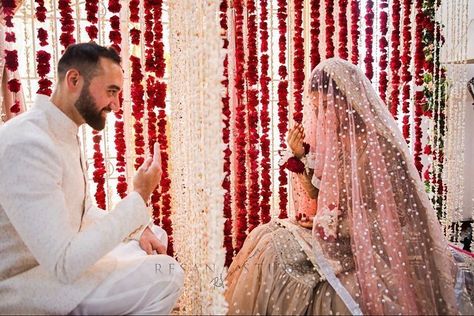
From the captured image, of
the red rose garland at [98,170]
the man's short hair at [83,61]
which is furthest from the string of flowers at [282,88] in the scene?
the man's short hair at [83,61]

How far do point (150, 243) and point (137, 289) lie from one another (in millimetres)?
467

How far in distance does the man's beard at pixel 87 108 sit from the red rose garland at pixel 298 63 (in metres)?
1.86

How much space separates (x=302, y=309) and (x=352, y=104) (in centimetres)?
105

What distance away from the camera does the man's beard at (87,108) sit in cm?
177

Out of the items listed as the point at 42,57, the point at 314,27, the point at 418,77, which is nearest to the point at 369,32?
the point at 314,27

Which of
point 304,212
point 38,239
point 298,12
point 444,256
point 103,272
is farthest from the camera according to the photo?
point 298,12

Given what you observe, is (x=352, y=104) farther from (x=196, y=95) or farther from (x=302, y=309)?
(x=302, y=309)

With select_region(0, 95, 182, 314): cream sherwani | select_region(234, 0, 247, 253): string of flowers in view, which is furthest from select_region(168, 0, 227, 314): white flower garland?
select_region(234, 0, 247, 253): string of flowers

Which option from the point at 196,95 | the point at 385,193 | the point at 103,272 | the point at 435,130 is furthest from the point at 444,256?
the point at 435,130

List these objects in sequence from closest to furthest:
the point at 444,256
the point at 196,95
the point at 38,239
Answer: the point at 38,239, the point at 196,95, the point at 444,256

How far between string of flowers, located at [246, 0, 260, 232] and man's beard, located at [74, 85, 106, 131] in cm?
171

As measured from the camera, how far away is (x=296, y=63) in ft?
11.0

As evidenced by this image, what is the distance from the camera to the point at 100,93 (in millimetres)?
1790

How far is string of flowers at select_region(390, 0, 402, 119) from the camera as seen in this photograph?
11.7ft
